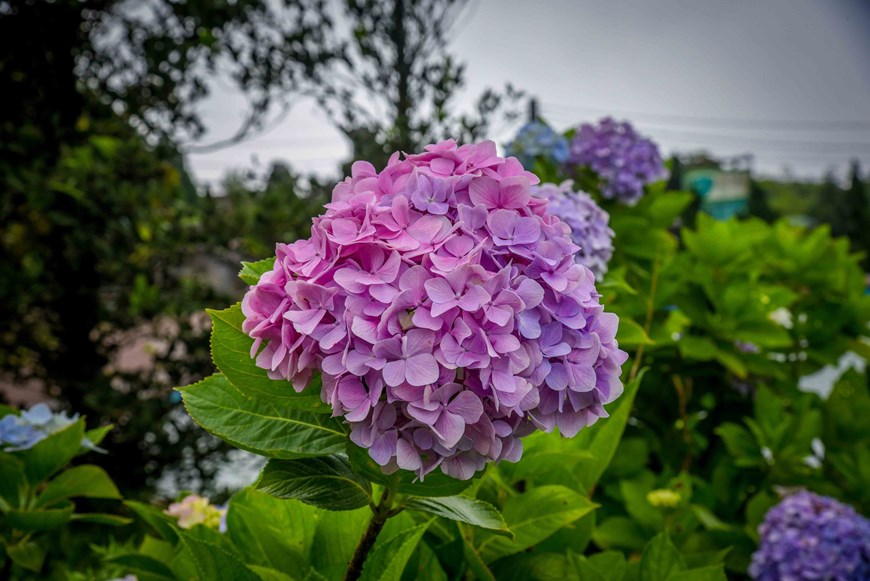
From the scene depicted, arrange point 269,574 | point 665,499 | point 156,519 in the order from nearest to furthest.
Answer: point 269,574, point 156,519, point 665,499

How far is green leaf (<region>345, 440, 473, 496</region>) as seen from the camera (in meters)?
0.60

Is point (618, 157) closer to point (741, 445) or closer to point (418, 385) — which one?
point (741, 445)

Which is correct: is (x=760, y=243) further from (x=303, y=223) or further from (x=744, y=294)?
(x=303, y=223)

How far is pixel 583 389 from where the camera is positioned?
56 cm

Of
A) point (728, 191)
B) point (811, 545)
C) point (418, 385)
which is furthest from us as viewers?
point (728, 191)

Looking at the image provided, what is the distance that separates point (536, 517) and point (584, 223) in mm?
574

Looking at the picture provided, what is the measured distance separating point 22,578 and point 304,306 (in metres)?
0.92

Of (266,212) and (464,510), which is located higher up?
(266,212)

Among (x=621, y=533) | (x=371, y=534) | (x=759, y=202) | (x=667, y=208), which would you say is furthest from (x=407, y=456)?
(x=759, y=202)

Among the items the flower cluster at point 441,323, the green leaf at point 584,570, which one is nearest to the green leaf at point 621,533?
the green leaf at point 584,570

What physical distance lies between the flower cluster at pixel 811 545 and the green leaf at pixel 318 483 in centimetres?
126

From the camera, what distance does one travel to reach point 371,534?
26.0 inches

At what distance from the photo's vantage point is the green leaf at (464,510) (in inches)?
23.9

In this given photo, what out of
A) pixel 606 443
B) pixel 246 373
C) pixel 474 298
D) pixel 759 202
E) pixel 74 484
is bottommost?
pixel 74 484
